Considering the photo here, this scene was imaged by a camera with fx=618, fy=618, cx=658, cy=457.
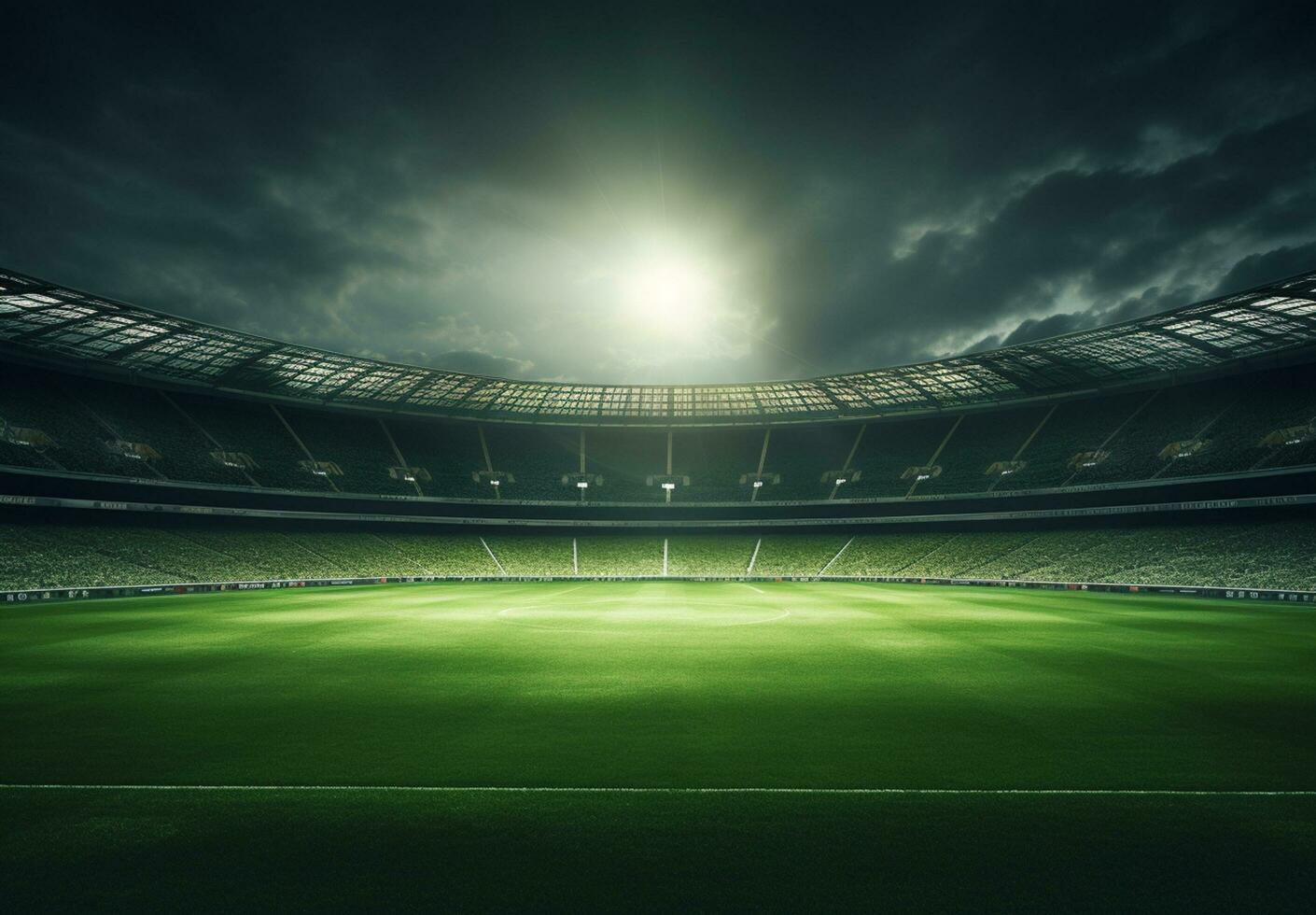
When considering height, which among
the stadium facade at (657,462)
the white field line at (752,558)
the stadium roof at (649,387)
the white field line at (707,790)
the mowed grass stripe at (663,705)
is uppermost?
the stadium roof at (649,387)

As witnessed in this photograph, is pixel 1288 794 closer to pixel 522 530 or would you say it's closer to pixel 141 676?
pixel 141 676

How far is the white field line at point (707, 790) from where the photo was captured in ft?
21.5

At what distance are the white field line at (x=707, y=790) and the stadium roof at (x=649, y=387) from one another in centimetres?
Answer: 3661

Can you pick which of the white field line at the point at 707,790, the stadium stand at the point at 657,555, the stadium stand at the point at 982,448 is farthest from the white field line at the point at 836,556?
the white field line at the point at 707,790

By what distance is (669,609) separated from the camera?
27.1 metres

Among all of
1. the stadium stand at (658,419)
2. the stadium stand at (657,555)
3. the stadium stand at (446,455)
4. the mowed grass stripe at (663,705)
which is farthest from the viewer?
the stadium stand at (446,455)

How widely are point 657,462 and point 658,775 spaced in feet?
212

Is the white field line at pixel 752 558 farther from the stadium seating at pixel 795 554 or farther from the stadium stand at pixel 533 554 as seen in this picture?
the stadium stand at pixel 533 554

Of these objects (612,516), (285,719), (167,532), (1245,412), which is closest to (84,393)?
(167,532)

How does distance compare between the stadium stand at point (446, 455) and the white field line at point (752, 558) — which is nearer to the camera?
the white field line at point (752, 558)

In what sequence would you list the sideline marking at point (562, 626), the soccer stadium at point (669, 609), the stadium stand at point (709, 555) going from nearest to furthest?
the soccer stadium at point (669, 609) < the sideline marking at point (562, 626) < the stadium stand at point (709, 555)

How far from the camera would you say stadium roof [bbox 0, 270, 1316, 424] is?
3619cm

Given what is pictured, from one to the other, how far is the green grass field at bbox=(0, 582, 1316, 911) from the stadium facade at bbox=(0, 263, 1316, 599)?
104ft

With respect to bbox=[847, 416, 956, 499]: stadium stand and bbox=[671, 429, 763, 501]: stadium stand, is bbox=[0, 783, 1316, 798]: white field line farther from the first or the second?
bbox=[671, 429, 763, 501]: stadium stand
